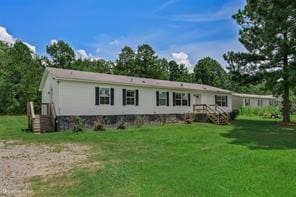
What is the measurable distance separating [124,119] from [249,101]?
30.9 meters

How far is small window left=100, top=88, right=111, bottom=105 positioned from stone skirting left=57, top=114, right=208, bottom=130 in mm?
966

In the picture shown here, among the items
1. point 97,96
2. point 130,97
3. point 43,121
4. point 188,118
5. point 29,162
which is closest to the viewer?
point 29,162

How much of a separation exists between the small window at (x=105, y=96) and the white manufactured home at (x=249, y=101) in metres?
27.2

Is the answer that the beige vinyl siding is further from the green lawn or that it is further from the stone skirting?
the green lawn

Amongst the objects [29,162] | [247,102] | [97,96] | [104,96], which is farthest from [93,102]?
[247,102]

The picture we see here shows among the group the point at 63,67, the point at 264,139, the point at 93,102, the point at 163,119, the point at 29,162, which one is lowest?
the point at 29,162

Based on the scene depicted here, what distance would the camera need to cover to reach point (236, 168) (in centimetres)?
842

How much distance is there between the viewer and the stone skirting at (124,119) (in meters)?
19.2

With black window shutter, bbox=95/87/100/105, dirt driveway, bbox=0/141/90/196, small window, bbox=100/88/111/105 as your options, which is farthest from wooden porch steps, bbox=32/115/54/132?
dirt driveway, bbox=0/141/90/196

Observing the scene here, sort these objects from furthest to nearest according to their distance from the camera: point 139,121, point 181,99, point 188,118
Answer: point 181,99 → point 188,118 → point 139,121

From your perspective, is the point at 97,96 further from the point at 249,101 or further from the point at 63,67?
the point at 249,101

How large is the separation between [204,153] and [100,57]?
148 ft

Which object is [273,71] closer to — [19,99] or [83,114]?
[83,114]

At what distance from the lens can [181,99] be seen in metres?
26.6
